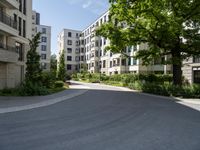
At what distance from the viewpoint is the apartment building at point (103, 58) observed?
146ft

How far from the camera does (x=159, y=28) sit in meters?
20.6

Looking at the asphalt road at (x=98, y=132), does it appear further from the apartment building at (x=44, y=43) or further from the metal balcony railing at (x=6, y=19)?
the apartment building at (x=44, y=43)

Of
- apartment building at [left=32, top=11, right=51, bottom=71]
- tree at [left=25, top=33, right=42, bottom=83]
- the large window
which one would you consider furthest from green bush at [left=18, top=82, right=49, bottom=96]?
apartment building at [left=32, top=11, right=51, bottom=71]

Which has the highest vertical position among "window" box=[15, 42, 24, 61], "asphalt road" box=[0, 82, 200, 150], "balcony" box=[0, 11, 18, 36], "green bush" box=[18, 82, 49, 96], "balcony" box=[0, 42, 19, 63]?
"balcony" box=[0, 11, 18, 36]

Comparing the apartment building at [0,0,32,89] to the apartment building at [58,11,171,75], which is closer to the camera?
the apartment building at [0,0,32,89]

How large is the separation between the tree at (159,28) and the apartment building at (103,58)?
231 inches

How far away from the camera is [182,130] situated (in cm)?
828

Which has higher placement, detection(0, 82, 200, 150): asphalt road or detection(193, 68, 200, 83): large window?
detection(193, 68, 200, 83): large window

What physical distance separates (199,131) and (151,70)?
37.1 meters

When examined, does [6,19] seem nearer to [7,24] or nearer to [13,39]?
[7,24]

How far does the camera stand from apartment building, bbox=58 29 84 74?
86.3 meters

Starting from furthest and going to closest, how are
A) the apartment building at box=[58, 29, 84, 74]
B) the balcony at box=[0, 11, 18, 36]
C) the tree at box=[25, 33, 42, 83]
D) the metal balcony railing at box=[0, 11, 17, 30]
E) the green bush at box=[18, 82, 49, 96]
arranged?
the apartment building at box=[58, 29, 84, 74], the metal balcony railing at box=[0, 11, 17, 30], the tree at box=[25, 33, 42, 83], the balcony at box=[0, 11, 18, 36], the green bush at box=[18, 82, 49, 96]

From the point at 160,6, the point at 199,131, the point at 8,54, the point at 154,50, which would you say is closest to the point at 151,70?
the point at 154,50

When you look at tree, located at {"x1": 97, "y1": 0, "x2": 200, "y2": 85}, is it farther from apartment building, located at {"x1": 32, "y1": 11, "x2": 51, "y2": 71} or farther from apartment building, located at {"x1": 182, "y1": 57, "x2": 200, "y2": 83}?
apartment building, located at {"x1": 32, "y1": 11, "x2": 51, "y2": 71}
